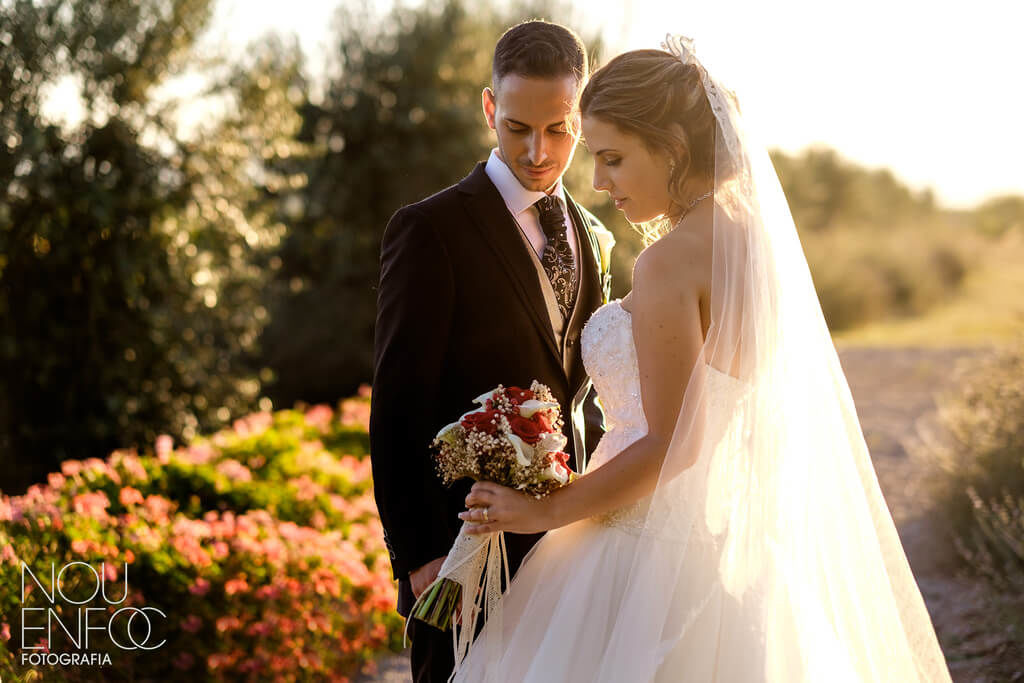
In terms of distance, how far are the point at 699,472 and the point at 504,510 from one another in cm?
49

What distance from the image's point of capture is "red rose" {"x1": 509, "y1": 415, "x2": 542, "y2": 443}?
2326mm

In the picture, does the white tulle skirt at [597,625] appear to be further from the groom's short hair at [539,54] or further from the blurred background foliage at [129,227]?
the blurred background foliage at [129,227]

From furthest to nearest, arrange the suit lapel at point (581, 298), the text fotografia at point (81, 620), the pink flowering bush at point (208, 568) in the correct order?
the pink flowering bush at point (208, 568) → the text fotografia at point (81, 620) → the suit lapel at point (581, 298)

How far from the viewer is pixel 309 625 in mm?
4605

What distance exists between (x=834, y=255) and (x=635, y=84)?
23.5 m

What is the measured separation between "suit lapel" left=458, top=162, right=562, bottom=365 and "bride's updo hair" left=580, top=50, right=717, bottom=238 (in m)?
0.47

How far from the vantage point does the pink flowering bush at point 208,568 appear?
4336 mm

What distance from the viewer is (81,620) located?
4.20m

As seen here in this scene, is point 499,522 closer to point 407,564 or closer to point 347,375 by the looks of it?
point 407,564

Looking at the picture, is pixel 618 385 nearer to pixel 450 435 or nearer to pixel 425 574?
pixel 450 435

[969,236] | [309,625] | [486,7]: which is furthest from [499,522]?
[969,236]

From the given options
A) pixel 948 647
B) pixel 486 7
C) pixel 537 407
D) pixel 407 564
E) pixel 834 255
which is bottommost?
pixel 948 647

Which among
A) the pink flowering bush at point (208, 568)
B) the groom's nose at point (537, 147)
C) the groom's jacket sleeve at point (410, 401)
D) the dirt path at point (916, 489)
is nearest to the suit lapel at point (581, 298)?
the groom's nose at point (537, 147)

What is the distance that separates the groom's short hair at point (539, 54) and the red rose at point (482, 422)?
99cm
